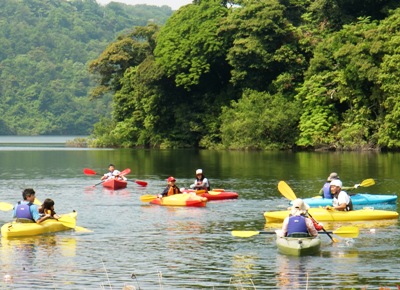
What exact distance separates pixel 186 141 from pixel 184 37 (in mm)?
10001

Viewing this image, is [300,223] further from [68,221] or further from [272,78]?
[272,78]

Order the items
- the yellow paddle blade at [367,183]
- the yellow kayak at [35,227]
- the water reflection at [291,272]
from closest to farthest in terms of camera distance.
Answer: the water reflection at [291,272] < the yellow kayak at [35,227] < the yellow paddle blade at [367,183]

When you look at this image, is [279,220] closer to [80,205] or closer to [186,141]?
[80,205]

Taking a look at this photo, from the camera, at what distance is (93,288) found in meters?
17.4

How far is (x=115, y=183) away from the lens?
40.5 meters

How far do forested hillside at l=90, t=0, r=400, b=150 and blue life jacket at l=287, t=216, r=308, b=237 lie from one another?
141ft

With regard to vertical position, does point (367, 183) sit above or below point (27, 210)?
above

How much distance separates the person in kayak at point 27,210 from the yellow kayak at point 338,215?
6829 mm

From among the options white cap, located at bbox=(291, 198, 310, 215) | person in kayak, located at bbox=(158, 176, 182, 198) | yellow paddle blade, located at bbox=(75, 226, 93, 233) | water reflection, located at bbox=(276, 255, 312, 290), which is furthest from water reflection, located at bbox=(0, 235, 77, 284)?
person in kayak, located at bbox=(158, 176, 182, 198)

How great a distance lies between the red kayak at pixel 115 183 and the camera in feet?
133

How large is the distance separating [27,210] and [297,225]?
736cm

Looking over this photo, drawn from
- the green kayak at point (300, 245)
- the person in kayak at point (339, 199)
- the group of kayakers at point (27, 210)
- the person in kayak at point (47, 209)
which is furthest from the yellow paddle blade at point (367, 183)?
the group of kayakers at point (27, 210)

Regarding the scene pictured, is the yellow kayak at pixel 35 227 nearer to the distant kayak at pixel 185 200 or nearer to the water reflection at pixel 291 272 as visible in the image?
the water reflection at pixel 291 272

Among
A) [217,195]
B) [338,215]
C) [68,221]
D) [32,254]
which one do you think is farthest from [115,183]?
[32,254]
